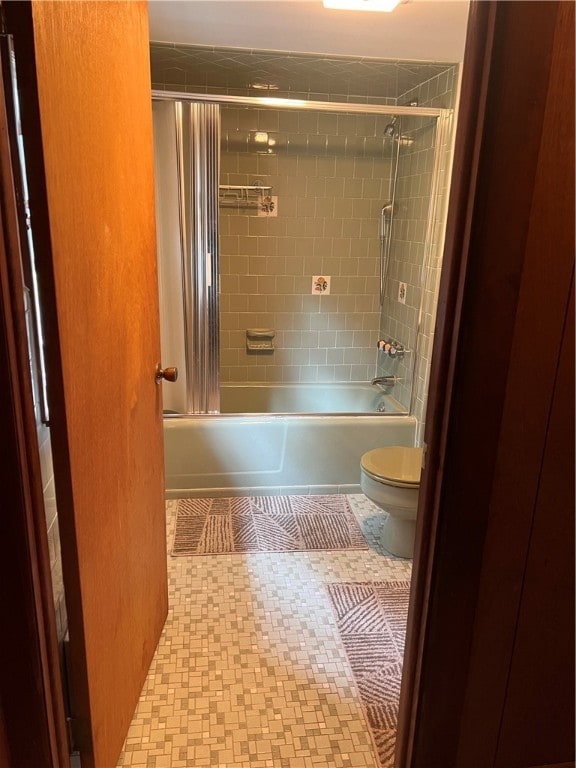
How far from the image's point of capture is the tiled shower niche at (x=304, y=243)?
3.30 meters

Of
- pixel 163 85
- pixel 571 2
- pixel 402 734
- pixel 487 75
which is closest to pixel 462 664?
pixel 402 734

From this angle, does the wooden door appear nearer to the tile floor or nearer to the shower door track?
the tile floor

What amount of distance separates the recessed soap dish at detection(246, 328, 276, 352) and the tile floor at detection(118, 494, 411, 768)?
1.56m

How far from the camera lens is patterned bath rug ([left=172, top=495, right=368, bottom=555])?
8.27ft

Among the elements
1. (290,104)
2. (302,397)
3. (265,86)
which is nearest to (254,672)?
(302,397)

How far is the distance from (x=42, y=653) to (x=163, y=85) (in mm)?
2907

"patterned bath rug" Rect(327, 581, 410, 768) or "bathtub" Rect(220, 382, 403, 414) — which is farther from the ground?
"bathtub" Rect(220, 382, 403, 414)

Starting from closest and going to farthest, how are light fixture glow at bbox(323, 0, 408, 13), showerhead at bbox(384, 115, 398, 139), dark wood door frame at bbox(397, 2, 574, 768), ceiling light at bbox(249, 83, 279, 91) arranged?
1. dark wood door frame at bbox(397, 2, 574, 768)
2. light fixture glow at bbox(323, 0, 408, 13)
3. ceiling light at bbox(249, 83, 279, 91)
4. showerhead at bbox(384, 115, 398, 139)

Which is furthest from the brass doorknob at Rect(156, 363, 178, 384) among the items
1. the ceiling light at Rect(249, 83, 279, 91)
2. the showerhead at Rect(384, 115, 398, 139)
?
the showerhead at Rect(384, 115, 398, 139)

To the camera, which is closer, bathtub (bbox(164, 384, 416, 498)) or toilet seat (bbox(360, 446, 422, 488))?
toilet seat (bbox(360, 446, 422, 488))

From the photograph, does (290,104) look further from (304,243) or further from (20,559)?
Result: (20,559)

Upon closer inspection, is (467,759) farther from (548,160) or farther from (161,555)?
(548,160)

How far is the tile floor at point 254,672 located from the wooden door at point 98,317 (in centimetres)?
13

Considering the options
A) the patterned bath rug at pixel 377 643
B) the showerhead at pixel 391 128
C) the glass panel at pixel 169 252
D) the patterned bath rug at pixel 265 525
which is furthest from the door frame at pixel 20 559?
the showerhead at pixel 391 128
